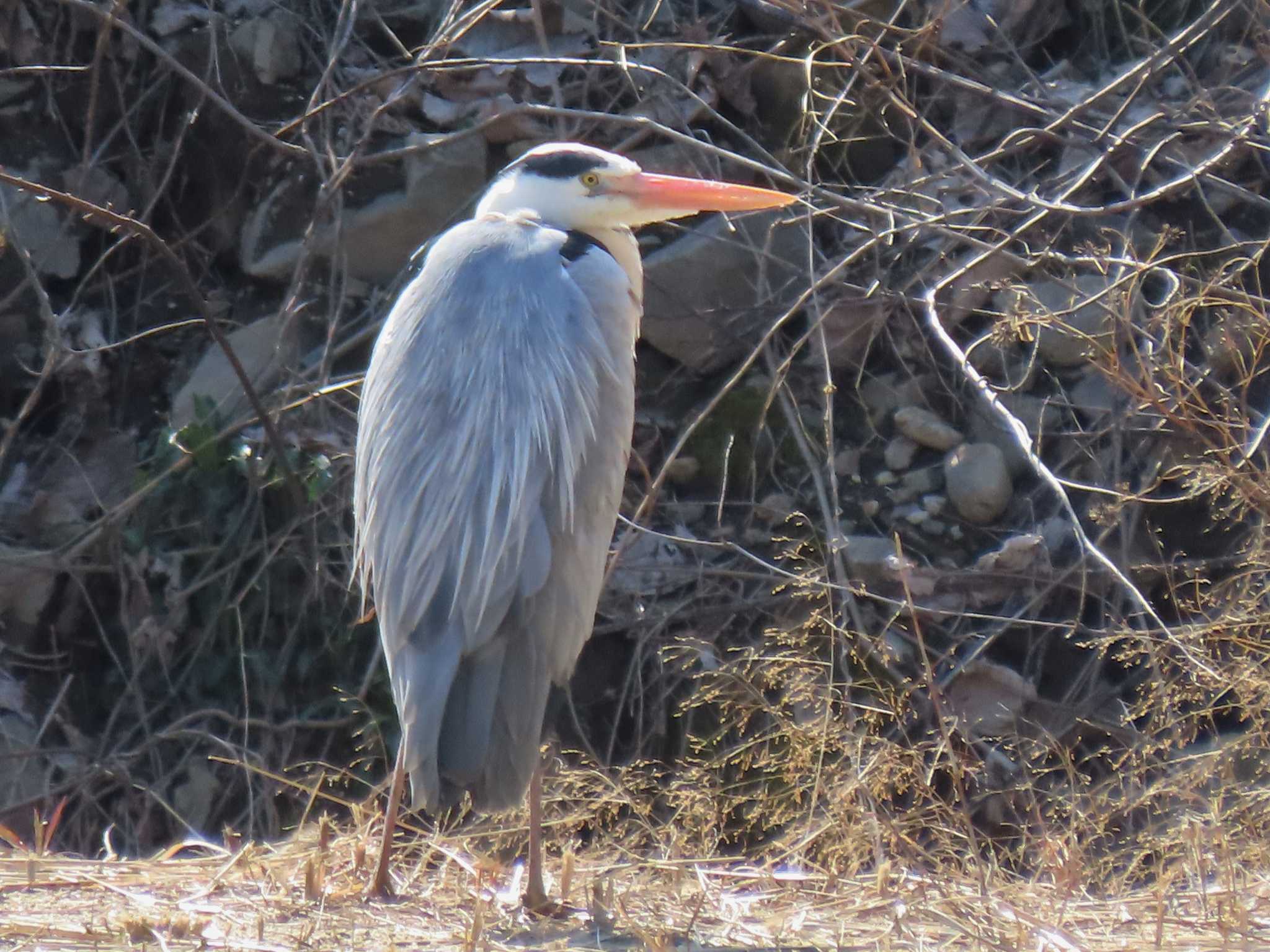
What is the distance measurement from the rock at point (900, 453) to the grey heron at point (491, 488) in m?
1.72

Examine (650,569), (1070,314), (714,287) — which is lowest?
(650,569)

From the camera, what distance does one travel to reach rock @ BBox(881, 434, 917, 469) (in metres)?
4.84

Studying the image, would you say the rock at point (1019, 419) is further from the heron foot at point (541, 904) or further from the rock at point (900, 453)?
the heron foot at point (541, 904)

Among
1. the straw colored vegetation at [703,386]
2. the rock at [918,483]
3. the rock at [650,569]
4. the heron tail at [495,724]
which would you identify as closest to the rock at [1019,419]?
the straw colored vegetation at [703,386]

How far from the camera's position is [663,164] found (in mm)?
5016

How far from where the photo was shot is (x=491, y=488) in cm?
288

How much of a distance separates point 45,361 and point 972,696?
3.20 m

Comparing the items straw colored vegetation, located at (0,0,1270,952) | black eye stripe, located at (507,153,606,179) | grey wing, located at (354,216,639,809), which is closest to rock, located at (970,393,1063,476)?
straw colored vegetation, located at (0,0,1270,952)

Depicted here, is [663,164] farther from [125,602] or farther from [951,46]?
[125,602]

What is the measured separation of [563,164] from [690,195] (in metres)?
0.32

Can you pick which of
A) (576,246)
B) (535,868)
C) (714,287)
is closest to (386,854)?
(535,868)

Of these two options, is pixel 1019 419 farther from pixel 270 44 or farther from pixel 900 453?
pixel 270 44

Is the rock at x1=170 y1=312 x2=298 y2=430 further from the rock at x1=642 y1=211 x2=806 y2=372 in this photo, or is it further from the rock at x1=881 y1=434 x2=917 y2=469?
the rock at x1=881 y1=434 x2=917 y2=469

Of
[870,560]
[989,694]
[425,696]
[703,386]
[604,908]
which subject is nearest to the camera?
[425,696]
